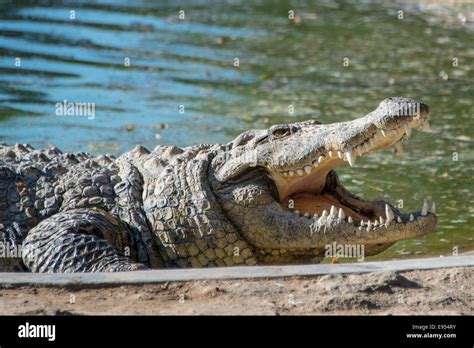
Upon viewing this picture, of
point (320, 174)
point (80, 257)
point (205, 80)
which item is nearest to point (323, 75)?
point (205, 80)

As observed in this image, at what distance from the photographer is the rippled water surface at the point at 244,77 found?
10570mm

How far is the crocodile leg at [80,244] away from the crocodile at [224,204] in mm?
10

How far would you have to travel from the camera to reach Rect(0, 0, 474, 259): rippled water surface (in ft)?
34.7

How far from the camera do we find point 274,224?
23.8 ft

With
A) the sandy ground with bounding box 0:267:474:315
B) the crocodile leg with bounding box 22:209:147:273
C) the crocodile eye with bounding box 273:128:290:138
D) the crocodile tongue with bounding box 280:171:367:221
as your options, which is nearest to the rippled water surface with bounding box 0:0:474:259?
the crocodile tongue with bounding box 280:171:367:221

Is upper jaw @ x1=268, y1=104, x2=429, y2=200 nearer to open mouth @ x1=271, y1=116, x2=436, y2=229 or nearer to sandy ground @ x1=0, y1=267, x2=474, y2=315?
open mouth @ x1=271, y1=116, x2=436, y2=229

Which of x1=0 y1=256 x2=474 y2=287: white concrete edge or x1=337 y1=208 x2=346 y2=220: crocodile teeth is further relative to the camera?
x1=337 y1=208 x2=346 y2=220: crocodile teeth

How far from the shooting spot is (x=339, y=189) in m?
7.54

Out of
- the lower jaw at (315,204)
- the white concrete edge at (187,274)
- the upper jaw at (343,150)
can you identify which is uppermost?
the upper jaw at (343,150)

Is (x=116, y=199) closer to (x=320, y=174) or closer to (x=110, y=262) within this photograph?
(x=110, y=262)

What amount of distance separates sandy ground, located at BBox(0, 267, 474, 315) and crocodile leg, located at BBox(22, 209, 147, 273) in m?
0.80
